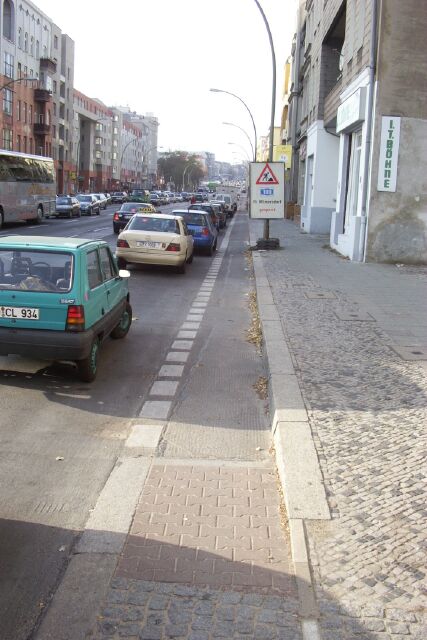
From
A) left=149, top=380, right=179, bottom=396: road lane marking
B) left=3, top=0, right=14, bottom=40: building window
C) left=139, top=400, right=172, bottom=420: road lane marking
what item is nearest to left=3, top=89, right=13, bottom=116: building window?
left=3, top=0, right=14, bottom=40: building window

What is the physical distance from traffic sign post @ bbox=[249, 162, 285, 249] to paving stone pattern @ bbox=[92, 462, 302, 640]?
18.5m

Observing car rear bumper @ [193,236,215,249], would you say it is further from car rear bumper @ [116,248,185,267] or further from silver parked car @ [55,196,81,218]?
silver parked car @ [55,196,81,218]

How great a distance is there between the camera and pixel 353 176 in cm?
2166

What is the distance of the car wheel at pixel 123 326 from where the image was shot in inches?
364

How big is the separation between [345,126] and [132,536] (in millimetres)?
18972

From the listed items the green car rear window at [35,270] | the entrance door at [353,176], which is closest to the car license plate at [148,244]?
the entrance door at [353,176]

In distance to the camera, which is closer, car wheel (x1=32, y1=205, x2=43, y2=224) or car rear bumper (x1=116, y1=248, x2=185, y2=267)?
car rear bumper (x1=116, y1=248, x2=185, y2=267)

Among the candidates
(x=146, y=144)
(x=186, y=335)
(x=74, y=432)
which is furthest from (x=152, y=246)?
(x=146, y=144)

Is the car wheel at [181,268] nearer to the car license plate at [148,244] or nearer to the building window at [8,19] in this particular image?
the car license plate at [148,244]

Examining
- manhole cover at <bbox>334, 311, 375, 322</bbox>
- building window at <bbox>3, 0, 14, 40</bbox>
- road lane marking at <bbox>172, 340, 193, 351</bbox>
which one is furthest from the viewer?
building window at <bbox>3, 0, 14, 40</bbox>

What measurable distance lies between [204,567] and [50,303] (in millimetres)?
3977

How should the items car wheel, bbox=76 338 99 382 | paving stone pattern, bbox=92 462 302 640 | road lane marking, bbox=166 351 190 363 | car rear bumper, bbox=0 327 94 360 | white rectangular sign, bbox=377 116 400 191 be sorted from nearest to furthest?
paving stone pattern, bbox=92 462 302 640, car rear bumper, bbox=0 327 94 360, car wheel, bbox=76 338 99 382, road lane marking, bbox=166 351 190 363, white rectangular sign, bbox=377 116 400 191

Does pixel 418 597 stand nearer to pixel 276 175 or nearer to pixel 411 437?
pixel 411 437

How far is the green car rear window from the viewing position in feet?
22.9
